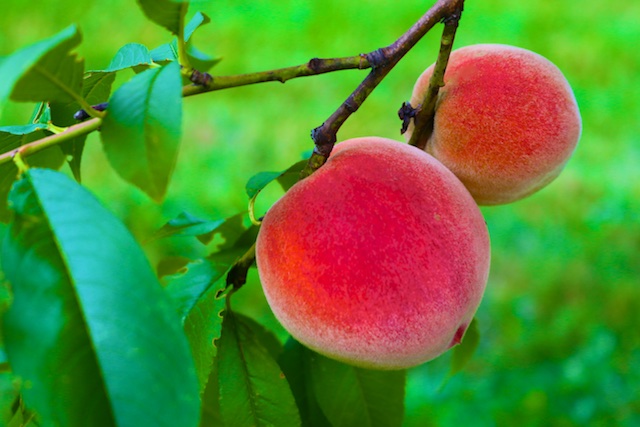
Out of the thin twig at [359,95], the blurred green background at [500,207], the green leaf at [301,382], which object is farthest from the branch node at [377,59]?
the blurred green background at [500,207]

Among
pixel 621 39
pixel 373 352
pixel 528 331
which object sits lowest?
pixel 528 331

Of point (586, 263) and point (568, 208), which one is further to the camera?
point (568, 208)

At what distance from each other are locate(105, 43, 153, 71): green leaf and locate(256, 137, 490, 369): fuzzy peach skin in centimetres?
17

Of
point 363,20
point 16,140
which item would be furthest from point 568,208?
point 16,140

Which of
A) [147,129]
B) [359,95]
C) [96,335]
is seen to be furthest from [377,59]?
[96,335]

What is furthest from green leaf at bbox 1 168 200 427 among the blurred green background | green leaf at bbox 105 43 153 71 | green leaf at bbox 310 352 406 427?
the blurred green background

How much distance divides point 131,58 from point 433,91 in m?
0.31

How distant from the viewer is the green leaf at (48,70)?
45cm

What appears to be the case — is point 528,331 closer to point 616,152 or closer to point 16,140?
point 616,152

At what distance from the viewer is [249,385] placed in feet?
2.40

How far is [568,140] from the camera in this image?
2.58 ft

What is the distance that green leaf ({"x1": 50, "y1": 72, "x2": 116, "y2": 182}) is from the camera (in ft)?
2.36

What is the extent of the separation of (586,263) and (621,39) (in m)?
1.09

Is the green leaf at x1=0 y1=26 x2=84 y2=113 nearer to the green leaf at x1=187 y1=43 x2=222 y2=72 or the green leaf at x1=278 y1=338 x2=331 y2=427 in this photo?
the green leaf at x1=187 y1=43 x2=222 y2=72
